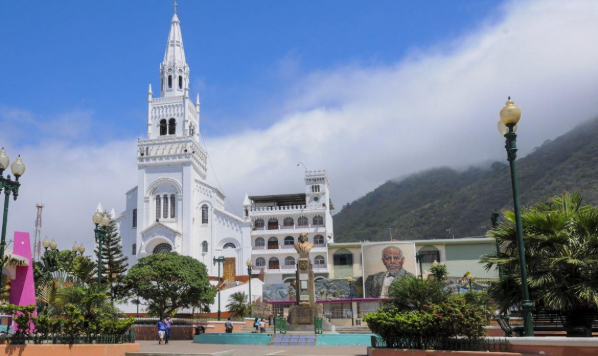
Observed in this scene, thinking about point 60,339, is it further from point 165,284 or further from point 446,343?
point 165,284

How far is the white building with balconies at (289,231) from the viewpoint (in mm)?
59812

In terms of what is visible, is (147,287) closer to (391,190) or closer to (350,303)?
(350,303)

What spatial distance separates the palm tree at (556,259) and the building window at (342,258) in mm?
46593

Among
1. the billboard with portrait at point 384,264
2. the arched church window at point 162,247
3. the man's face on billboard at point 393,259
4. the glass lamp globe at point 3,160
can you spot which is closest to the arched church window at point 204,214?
the arched church window at point 162,247

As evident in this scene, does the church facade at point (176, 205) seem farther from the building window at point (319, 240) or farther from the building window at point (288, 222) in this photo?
the building window at point (319, 240)

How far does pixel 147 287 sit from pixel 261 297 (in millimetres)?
20516

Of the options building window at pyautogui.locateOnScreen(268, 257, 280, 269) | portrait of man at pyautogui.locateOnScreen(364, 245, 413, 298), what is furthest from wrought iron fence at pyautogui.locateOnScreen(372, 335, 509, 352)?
building window at pyautogui.locateOnScreen(268, 257, 280, 269)

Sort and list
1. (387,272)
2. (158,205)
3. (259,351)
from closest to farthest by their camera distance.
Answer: (259,351) → (387,272) → (158,205)

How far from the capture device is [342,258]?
59094mm

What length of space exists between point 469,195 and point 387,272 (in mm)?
66649

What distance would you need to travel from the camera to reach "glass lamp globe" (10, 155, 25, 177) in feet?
49.9

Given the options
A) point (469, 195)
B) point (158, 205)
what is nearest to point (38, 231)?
point (158, 205)

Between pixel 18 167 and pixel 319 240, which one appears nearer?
pixel 18 167

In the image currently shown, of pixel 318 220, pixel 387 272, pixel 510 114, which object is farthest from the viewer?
pixel 318 220
